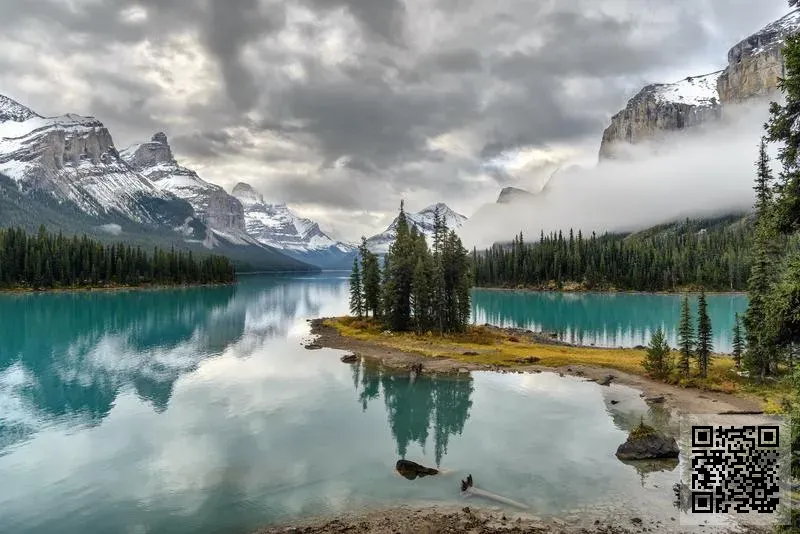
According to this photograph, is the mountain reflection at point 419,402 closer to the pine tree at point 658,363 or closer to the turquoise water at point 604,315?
the pine tree at point 658,363

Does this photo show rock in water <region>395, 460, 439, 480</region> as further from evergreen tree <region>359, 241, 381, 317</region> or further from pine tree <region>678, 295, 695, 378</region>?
evergreen tree <region>359, 241, 381, 317</region>

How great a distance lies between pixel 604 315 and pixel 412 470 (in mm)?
112246

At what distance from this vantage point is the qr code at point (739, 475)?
1916 cm

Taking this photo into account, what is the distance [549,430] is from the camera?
39375mm

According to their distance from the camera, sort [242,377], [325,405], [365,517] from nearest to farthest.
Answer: [365,517], [325,405], [242,377]

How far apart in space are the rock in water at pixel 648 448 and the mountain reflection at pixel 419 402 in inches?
486

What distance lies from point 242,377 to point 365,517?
39.5 meters

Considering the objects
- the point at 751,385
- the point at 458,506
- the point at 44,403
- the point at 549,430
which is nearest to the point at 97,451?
the point at 44,403

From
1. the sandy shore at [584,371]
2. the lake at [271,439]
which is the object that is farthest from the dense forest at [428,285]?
the lake at [271,439]

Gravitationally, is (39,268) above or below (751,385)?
above

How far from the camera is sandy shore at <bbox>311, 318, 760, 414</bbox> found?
43969 mm

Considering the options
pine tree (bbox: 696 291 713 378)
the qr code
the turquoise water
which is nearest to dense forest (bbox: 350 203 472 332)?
the turquoise water

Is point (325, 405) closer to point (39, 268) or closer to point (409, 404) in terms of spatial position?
point (409, 404)

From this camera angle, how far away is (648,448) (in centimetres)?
3250
